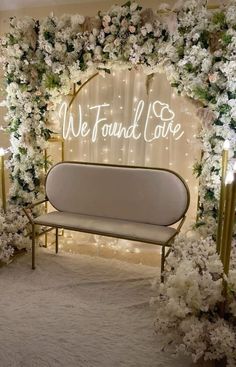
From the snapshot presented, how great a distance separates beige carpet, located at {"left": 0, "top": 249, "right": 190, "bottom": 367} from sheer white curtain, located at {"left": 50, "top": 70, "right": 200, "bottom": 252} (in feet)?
4.09

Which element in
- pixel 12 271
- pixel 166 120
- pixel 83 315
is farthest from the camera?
pixel 166 120

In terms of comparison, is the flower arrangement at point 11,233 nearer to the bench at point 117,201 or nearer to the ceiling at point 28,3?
the bench at point 117,201

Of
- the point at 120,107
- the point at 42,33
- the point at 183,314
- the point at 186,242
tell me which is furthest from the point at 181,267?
the point at 42,33

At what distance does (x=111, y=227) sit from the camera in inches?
143

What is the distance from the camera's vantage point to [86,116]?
14.7ft

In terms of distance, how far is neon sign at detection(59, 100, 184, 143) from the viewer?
13.5 feet

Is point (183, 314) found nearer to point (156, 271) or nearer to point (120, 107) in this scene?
point (156, 271)

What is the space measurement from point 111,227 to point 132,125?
130cm

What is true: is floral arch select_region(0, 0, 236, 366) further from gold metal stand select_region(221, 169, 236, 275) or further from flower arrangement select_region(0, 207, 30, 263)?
gold metal stand select_region(221, 169, 236, 275)

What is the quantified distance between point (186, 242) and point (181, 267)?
0.86m

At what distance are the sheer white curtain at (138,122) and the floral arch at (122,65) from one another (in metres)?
0.40

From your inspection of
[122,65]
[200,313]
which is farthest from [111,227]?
[122,65]

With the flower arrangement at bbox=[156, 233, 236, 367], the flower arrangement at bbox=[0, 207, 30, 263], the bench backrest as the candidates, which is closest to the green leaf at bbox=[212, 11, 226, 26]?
the bench backrest

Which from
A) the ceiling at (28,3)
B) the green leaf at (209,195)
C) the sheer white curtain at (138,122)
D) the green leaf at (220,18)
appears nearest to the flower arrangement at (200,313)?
the green leaf at (209,195)
